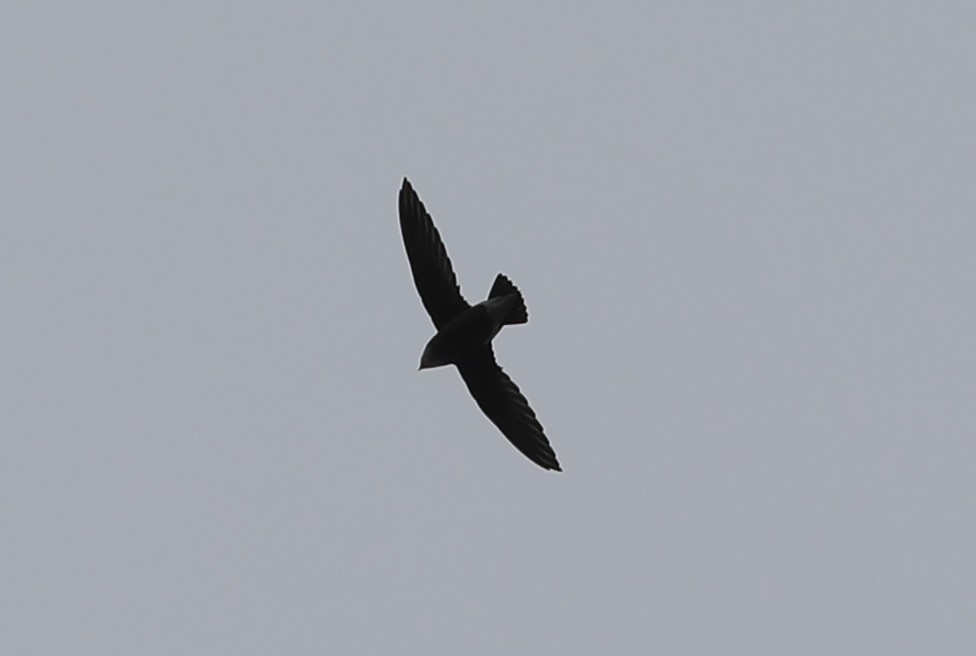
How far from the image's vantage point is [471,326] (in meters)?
9.98

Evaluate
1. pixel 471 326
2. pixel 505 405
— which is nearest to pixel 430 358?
pixel 471 326

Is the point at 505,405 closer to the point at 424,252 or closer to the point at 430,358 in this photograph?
the point at 430,358

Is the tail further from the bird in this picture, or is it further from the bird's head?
the bird's head

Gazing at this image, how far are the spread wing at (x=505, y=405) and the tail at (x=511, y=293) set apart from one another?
0.38 m

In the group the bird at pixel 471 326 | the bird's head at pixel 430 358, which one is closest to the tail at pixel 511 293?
the bird at pixel 471 326

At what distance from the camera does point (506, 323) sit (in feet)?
33.4

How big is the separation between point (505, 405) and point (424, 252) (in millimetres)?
1511

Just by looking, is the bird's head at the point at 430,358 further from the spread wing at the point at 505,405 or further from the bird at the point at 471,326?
the spread wing at the point at 505,405

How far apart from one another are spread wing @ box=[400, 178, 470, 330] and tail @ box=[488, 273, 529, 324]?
351 millimetres

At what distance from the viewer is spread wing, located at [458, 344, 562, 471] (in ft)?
33.8

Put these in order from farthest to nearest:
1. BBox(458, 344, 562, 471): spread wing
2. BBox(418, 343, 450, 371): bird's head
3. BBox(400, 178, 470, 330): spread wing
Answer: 1. BBox(458, 344, 562, 471): spread wing
2. BBox(400, 178, 470, 330): spread wing
3. BBox(418, 343, 450, 371): bird's head

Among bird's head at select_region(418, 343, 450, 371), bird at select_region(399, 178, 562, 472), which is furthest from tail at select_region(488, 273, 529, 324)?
bird's head at select_region(418, 343, 450, 371)

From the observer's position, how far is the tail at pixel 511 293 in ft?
33.3

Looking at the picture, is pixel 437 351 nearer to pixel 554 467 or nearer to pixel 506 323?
pixel 506 323
